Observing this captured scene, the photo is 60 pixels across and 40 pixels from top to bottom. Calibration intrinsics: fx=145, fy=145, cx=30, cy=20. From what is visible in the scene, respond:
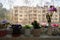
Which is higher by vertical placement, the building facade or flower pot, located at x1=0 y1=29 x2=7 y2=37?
the building facade

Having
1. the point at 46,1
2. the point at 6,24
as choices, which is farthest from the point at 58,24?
the point at 6,24

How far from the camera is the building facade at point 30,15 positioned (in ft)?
6.59

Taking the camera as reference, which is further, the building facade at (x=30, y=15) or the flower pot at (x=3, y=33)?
the building facade at (x=30, y=15)

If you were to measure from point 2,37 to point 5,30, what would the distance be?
0.58 ft

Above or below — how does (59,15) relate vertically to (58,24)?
above

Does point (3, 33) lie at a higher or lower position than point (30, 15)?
lower

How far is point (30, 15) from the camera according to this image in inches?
79.5

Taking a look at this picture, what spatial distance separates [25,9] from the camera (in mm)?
2023

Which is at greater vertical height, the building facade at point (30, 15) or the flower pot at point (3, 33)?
the building facade at point (30, 15)

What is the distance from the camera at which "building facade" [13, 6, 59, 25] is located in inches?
79.1

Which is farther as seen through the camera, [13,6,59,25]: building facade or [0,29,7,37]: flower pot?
[13,6,59,25]: building facade

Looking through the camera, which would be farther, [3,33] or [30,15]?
[30,15]

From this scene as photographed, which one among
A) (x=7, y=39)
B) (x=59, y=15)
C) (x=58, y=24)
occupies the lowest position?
(x=7, y=39)

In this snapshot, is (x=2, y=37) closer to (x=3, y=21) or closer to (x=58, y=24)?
(x=3, y=21)
